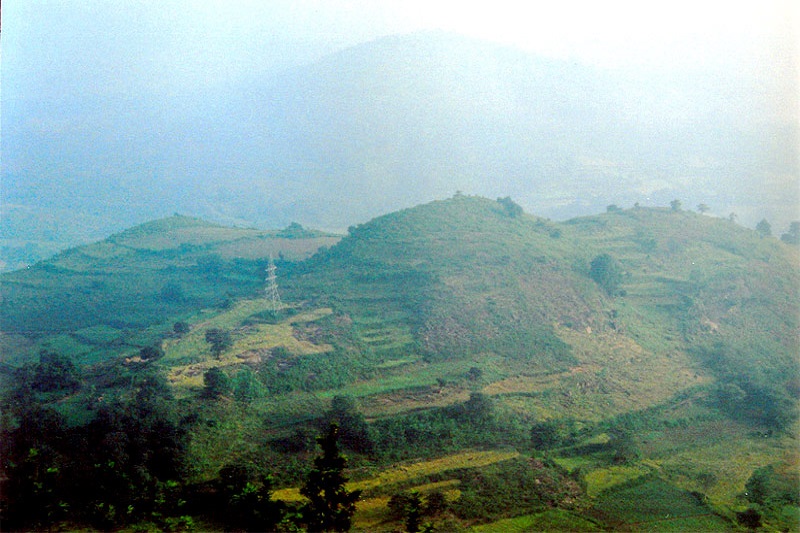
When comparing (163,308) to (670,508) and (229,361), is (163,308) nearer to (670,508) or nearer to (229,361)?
(229,361)

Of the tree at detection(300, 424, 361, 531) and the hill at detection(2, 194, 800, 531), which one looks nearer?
the tree at detection(300, 424, 361, 531)

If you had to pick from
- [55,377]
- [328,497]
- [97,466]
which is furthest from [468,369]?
[55,377]

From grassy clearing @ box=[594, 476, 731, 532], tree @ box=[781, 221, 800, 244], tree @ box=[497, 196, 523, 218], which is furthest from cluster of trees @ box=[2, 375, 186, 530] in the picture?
tree @ box=[781, 221, 800, 244]

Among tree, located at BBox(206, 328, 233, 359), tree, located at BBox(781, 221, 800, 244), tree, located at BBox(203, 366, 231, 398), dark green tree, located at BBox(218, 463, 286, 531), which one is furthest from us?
tree, located at BBox(781, 221, 800, 244)

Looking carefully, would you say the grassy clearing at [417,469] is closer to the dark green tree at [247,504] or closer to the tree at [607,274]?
the dark green tree at [247,504]

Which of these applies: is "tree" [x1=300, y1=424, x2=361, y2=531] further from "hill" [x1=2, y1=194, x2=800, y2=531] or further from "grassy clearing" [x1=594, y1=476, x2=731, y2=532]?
"grassy clearing" [x1=594, y1=476, x2=731, y2=532]

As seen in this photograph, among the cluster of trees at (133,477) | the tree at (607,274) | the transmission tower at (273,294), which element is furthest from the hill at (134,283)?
the tree at (607,274)

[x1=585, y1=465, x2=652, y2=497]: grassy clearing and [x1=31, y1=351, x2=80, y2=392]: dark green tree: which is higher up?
[x1=31, y1=351, x2=80, y2=392]: dark green tree
